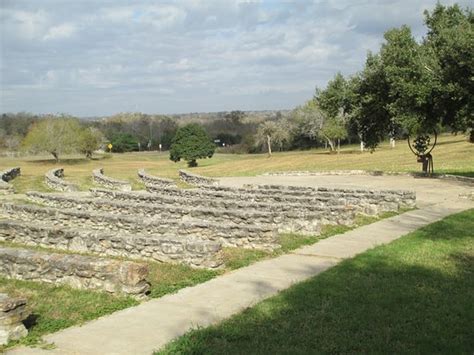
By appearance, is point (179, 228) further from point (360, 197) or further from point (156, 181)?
point (156, 181)

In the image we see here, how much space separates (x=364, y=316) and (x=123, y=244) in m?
6.14

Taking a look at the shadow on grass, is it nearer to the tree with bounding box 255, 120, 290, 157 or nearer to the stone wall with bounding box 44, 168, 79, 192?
the stone wall with bounding box 44, 168, 79, 192

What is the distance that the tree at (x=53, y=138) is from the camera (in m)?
70.1

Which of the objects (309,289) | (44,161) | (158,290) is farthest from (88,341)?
(44,161)

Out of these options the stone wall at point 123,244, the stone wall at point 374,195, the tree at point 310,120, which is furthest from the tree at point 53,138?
the stone wall at point 123,244

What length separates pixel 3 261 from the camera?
32.8 ft

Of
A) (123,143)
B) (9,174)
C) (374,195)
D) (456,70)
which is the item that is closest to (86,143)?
(123,143)

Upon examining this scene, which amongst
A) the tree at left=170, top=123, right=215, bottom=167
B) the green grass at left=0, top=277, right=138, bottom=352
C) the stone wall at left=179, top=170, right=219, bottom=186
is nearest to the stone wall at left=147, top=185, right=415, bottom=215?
the green grass at left=0, top=277, right=138, bottom=352

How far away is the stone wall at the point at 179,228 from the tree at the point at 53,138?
189ft

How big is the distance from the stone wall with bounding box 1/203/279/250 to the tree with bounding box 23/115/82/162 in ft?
189

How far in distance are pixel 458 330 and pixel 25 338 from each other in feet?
17.9

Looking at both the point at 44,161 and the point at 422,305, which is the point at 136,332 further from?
the point at 44,161

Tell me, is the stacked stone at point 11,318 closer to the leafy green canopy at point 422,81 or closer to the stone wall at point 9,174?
the leafy green canopy at point 422,81

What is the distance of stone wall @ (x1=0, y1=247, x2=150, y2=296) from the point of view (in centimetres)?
857
